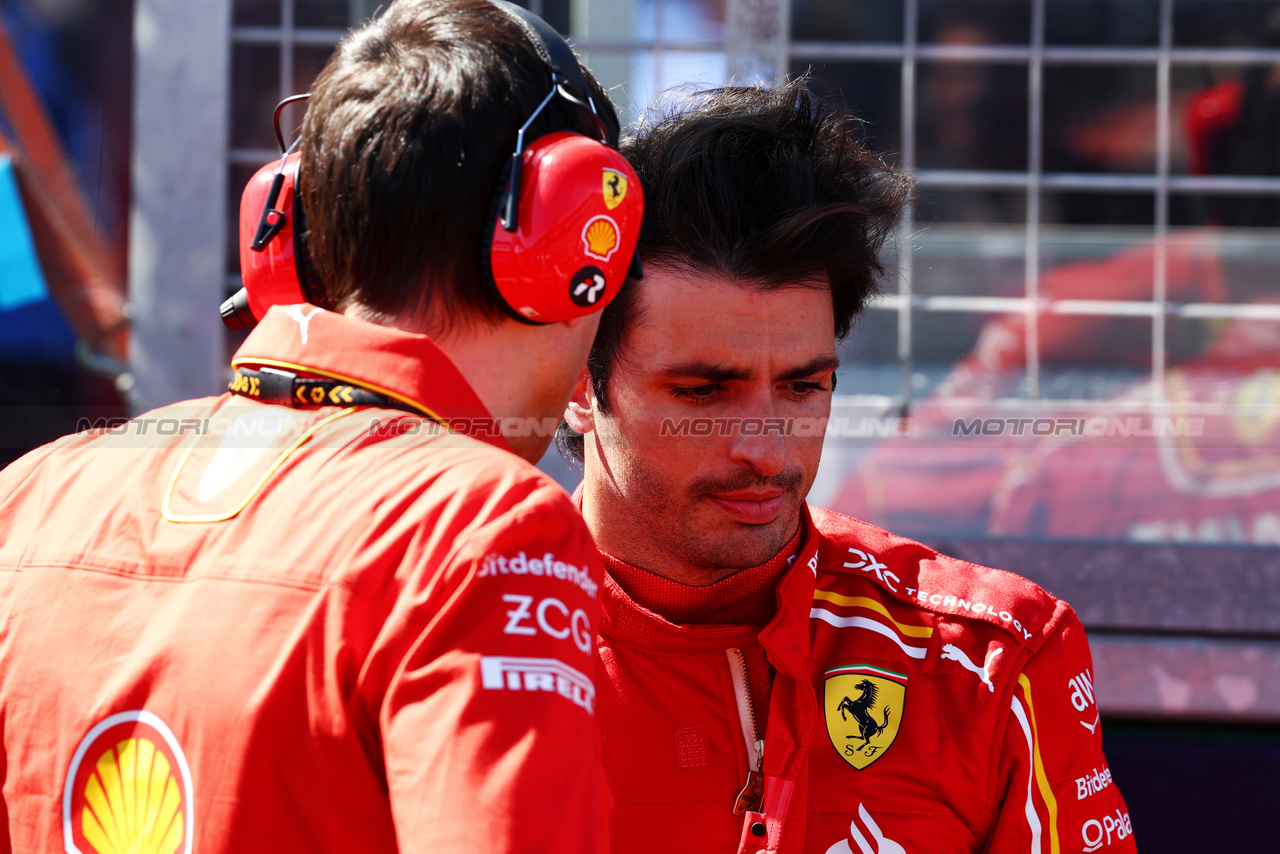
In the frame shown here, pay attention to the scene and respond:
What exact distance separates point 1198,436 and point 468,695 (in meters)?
3.74

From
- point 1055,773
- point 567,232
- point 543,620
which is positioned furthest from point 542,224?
point 1055,773

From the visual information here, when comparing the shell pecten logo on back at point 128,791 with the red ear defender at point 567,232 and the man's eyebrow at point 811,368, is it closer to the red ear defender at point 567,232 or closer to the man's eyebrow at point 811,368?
the red ear defender at point 567,232

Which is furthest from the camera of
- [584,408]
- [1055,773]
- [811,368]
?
[584,408]

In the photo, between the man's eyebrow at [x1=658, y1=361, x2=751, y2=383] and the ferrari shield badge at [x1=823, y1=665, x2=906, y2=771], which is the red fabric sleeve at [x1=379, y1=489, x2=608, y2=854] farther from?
the man's eyebrow at [x1=658, y1=361, x2=751, y2=383]

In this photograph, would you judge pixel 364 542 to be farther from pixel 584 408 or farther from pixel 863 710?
pixel 584 408

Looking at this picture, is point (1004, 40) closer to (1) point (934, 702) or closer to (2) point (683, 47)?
(2) point (683, 47)

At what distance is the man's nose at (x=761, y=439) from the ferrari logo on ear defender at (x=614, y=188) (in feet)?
2.18

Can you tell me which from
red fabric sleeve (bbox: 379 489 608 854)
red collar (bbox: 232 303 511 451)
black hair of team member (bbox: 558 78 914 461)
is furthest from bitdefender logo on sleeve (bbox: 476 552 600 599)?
black hair of team member (bbox: 558 78 914 461)

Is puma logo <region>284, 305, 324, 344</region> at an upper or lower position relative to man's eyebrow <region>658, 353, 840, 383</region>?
upper

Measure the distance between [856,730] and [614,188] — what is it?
37.8 inches

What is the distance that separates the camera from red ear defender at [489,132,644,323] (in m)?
1.07

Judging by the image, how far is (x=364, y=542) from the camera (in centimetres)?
86

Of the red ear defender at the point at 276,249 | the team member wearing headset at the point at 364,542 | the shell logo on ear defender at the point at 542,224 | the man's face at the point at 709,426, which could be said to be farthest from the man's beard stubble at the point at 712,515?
the red ear defender at the point at 276,249

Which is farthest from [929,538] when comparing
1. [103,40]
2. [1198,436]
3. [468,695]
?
[103,40]
